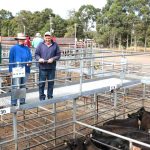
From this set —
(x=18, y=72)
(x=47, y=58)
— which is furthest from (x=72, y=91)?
(x=18, y=72)

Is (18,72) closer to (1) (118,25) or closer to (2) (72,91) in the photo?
(2) (72,91)

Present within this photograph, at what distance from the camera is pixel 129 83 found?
32.4 ft

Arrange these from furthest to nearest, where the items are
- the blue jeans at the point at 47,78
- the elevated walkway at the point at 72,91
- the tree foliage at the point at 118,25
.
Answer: the tree foliage at the point at 118,25 → the blue jeans at the point at 47,78 → the elevated walkway at the point at 72,91

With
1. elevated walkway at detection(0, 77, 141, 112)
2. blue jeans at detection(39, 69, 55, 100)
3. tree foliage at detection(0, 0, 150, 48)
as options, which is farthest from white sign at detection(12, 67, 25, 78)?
tree foliage at detection(0, 0, 150, 48)

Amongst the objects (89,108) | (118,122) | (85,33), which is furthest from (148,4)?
(118,122)

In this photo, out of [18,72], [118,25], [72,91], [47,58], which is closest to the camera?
[18,72]

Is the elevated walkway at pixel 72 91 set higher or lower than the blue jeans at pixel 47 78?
lower

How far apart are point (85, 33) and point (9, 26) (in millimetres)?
26167

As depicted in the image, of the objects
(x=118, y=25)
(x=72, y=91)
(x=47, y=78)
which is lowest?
(x=72, y=91)

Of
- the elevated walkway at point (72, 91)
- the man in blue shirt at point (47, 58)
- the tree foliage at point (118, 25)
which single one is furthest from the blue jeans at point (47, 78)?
the tree foliage at point (118, 25)

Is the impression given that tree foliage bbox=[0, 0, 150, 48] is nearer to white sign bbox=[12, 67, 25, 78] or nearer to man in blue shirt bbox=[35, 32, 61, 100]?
man in blue shirt bbox=[35, 32, 61, 100]

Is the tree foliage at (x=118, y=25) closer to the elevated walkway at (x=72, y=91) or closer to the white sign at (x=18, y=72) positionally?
the elevated walkway at (x=72, y=91)

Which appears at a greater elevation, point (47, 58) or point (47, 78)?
point (47, 58)

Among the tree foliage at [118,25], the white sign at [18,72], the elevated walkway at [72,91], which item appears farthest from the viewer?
the tree foliage at [118,25]
